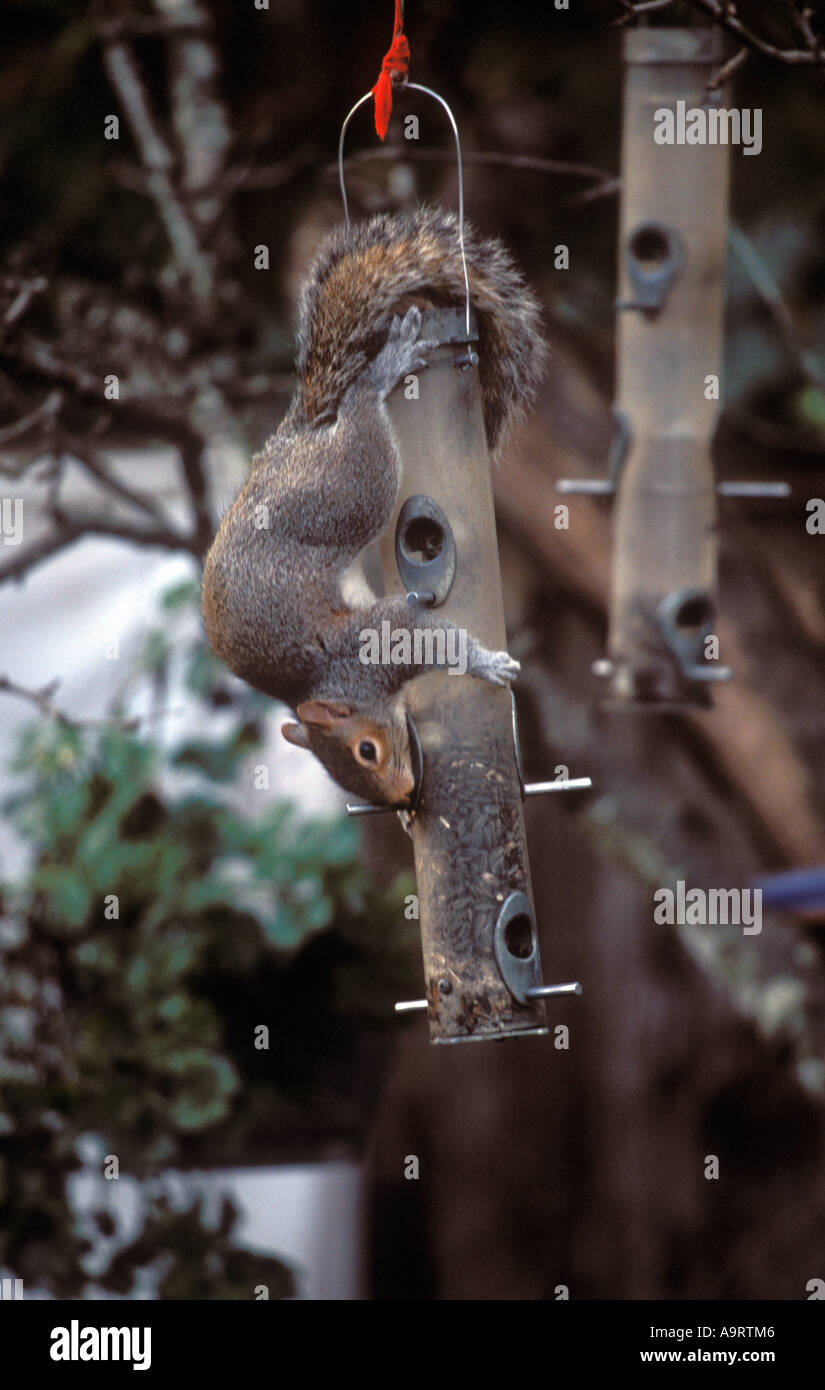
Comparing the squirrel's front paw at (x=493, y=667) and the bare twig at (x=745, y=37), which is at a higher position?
the bare twig at (x=745, y=37)

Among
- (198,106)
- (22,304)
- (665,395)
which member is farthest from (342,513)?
(198,106)

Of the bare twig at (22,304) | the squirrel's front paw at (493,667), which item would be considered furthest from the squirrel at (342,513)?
the bare twig at (22,304)

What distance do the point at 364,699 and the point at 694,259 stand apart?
1211 millimetres

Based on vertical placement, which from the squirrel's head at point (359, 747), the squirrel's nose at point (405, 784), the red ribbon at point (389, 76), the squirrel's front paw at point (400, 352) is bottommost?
the squirrel's nose at point (405, 784)

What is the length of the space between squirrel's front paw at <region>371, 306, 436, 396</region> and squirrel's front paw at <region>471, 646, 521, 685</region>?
0.22 metres

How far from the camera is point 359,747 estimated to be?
1.06 metres

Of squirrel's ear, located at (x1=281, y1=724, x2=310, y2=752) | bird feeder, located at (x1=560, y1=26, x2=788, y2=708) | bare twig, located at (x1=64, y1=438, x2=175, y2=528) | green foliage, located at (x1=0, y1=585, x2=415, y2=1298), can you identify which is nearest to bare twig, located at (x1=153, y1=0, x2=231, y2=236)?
bare twig, located at (x1=64, y1=438, x2=175, y2=528)

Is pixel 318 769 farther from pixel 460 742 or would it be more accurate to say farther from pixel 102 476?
pixel 102 476

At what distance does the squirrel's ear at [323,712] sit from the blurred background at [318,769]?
0.69 m

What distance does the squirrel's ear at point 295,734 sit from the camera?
1104mm

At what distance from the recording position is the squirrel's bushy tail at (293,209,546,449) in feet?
3.54

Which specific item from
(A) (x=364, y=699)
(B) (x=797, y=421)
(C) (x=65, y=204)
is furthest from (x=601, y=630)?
(A) (x=364, y=699)

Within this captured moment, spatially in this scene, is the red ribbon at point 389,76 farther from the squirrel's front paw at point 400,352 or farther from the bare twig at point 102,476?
the bare twig at point 102,476

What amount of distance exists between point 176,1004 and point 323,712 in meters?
1.11
